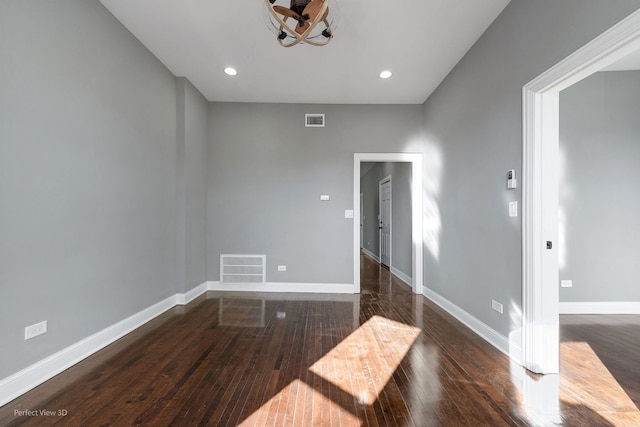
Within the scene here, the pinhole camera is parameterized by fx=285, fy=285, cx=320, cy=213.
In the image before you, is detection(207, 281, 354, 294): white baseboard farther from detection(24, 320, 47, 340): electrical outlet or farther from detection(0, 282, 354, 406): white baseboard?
detection(24, 320, 47, 340): electrical outlet

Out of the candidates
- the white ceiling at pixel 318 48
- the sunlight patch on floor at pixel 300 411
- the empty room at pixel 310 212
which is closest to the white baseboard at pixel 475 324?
the empty room at pixel 310 212

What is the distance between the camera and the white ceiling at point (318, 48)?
2.53 m

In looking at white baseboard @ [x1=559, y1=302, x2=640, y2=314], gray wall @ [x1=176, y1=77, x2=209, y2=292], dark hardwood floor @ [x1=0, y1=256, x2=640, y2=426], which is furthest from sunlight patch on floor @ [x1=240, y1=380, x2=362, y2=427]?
white baseboard @ [x1=559, y1=302, x2=640, y2=314]

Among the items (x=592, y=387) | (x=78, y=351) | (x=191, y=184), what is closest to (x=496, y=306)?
(x=592, y=387)

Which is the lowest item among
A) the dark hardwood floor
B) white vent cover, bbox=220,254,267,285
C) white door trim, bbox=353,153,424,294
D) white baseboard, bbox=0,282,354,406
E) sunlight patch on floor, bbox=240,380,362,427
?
the dark hardwood floor

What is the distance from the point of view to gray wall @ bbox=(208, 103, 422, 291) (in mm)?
4535

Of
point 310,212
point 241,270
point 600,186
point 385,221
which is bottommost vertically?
point 241,270

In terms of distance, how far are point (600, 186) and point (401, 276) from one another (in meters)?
3.14

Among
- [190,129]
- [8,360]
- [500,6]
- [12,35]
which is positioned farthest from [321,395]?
[190,129]

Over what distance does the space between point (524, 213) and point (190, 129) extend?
4.01 metres

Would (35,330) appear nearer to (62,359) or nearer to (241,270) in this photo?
(62,359)

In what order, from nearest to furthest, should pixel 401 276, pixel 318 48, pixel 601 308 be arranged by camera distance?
1. pixel 318 48
2. pixel 601 308
3. pixel 401 276

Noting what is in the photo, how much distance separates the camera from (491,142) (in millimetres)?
2703

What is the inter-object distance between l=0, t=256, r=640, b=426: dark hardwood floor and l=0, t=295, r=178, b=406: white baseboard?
5 cm
